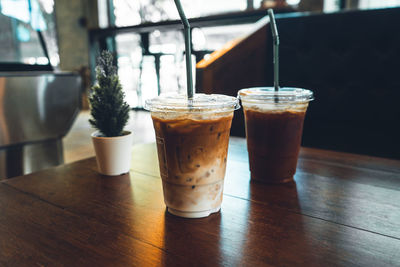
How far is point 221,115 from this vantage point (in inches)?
23.8

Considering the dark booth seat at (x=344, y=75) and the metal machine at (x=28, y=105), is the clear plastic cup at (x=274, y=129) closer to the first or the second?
the dark booth seat at (x=344, y=75)

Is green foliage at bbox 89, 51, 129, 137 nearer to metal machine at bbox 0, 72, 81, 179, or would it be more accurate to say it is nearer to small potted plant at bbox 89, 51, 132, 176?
small potted plant at bbox 89, 51, 132, 176

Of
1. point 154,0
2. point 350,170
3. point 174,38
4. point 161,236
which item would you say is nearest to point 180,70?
point 174,38

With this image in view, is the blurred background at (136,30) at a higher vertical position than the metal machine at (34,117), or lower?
higher

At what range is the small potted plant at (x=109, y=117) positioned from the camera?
0.85 m

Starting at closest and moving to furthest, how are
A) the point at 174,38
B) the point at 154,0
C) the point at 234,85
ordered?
the point at 234,85, the point at 174,38, the point at 154,0

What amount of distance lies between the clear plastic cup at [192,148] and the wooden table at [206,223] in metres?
0.04

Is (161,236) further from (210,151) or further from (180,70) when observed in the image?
(180,70)

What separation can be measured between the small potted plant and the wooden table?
0.05 metres

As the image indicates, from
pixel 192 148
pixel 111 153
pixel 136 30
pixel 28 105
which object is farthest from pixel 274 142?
pixel 136 30

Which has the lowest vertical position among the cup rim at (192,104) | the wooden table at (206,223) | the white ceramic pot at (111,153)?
the wooden table at (206,223)

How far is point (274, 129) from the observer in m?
0.78

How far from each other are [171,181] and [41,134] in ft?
5.82

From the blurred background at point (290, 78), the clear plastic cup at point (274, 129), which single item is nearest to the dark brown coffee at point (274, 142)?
the clear plastic cup at point (274, 129)
